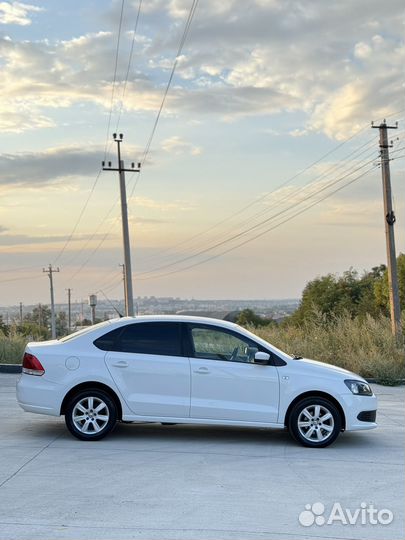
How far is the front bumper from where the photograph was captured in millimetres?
8156

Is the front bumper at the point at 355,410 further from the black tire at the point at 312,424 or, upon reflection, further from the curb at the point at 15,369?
the curb at the point at 15,369

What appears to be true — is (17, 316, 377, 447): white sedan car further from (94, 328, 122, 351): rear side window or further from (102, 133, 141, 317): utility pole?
(102, 133, 141, 317): utility pole

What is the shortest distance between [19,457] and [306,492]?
10.5ft

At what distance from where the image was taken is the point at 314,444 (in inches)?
317

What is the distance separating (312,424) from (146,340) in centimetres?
231

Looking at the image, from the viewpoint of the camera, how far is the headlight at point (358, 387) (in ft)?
27.0

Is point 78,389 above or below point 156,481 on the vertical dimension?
above

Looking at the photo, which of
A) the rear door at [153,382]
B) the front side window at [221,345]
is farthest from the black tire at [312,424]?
the rear door at [153,382]

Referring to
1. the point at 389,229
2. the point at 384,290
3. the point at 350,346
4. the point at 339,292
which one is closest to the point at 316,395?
the point at 350,346

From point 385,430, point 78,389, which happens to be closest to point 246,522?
point 78,389

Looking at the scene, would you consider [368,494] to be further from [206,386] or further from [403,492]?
[206,386]

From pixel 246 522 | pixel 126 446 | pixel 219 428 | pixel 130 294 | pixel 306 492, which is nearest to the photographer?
pixel 246 522

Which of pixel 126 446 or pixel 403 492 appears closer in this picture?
pixel 403 492

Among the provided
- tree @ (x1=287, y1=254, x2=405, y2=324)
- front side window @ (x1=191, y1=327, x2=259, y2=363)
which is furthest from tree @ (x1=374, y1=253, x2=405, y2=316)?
front side window @ (x1=191, y1=327, x2=259, y2=363)
